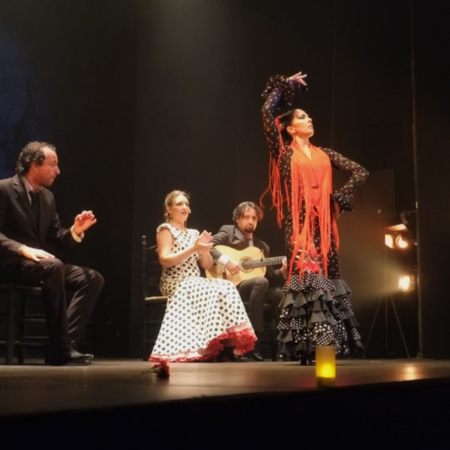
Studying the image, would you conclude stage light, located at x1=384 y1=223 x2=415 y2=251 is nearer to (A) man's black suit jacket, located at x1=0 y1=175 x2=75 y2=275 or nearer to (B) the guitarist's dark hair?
(B) the guitarist's dark hair

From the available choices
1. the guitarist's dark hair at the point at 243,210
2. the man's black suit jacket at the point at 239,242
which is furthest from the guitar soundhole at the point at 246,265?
the guitarist's dark hair at the point at 243,210

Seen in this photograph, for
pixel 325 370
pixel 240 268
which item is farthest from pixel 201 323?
pixel 325 370

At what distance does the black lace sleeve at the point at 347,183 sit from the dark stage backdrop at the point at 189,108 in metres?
1.45

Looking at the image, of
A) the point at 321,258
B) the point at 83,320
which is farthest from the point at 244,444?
the point at 83,320

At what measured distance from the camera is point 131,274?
5.88 m

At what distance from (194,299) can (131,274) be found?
1.42 m

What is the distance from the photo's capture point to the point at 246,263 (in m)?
5.29

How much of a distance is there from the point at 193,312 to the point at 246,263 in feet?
2.86

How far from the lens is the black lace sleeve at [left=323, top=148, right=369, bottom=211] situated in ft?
12.1

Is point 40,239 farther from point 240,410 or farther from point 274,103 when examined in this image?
point 240,410

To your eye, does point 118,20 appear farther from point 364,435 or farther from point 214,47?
point 364,435

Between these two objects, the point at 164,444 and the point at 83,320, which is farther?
the point at 83,320

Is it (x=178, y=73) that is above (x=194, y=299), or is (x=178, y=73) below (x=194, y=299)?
above

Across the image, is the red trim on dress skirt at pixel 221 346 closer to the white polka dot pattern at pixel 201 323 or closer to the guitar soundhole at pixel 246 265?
the white polka dot pattern at pixel 201 323
